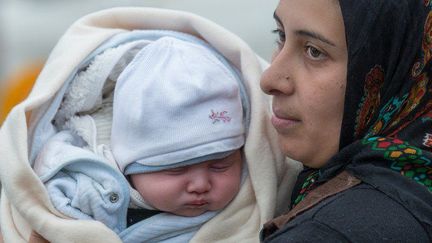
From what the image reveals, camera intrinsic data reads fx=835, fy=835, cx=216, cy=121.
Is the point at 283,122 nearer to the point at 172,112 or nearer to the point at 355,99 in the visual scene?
the point at 355,99

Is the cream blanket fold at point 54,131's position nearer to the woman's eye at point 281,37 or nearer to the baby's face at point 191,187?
the baby's face at point 191,187

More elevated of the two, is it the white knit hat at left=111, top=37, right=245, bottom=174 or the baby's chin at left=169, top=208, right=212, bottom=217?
the white knit hat at left=111, top=37, right=245, bottom=174

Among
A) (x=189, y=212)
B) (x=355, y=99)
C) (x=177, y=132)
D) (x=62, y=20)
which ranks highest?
(x=355, y=99)

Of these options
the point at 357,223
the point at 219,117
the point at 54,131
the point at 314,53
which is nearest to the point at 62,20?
the point at 54,131

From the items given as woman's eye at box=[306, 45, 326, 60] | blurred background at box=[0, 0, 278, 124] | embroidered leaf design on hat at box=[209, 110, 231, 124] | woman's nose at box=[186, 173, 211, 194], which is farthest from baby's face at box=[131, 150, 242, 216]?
blurred background at box=[0, 0, 278, 124]

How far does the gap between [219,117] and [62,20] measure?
5.78m

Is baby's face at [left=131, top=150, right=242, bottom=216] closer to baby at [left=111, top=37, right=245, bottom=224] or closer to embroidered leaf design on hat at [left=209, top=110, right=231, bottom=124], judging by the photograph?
baby at [left=111, top=37, right=245, bottom=224]

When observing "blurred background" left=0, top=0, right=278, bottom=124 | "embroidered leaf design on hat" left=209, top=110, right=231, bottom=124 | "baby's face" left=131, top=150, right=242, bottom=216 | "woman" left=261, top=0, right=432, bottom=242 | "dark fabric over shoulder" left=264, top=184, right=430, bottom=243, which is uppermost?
"woman" left=261, top=0, right=432, bottom=242

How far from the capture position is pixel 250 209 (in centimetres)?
256

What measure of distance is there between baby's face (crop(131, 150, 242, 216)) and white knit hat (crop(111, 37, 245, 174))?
4cm

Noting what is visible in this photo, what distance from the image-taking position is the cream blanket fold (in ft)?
7.97

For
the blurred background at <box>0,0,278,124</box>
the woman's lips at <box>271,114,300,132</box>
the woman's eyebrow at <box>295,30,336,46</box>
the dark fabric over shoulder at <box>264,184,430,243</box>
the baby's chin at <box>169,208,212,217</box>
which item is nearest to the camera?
the dark fabric over shoulder at <box>264,184,430,243</box>

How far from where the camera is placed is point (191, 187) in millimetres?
2482

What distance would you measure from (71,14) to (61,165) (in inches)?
227
